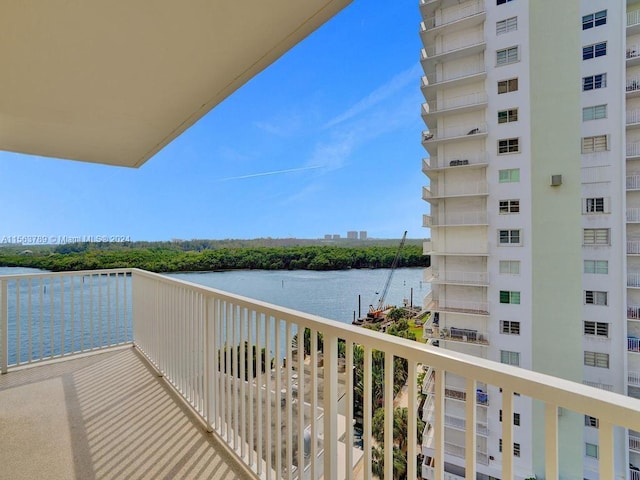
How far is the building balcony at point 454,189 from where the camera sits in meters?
4.96

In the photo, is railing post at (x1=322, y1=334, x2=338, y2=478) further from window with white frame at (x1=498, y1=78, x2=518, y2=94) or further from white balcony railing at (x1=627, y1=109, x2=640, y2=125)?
window with white frame at (x1=498, y1=78, x2=518, y2=94)

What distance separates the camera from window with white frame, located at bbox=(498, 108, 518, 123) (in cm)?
476

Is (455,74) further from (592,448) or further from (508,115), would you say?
(592,448)

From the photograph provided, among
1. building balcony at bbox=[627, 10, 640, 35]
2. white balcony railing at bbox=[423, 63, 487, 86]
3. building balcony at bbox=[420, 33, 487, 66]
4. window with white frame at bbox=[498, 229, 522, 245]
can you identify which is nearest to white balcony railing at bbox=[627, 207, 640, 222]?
window with white frame at bbox=[498, 229, 522, 245]

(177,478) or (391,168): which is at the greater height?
(391,168)

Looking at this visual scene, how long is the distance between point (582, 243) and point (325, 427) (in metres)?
4.75

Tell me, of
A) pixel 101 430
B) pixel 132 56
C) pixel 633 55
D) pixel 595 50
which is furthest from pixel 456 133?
pixel 101 430

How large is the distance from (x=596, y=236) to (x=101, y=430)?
5.68 metres

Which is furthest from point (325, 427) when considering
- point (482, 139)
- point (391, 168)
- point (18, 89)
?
point (391, 168)

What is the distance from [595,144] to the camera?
13.1ft

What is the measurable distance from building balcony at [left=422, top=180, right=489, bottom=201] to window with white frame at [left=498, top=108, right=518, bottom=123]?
3.25 feet

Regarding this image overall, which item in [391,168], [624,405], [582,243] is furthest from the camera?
[391,168]

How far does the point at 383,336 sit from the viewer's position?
0.95 metres

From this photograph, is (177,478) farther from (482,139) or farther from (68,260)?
(482,139)
